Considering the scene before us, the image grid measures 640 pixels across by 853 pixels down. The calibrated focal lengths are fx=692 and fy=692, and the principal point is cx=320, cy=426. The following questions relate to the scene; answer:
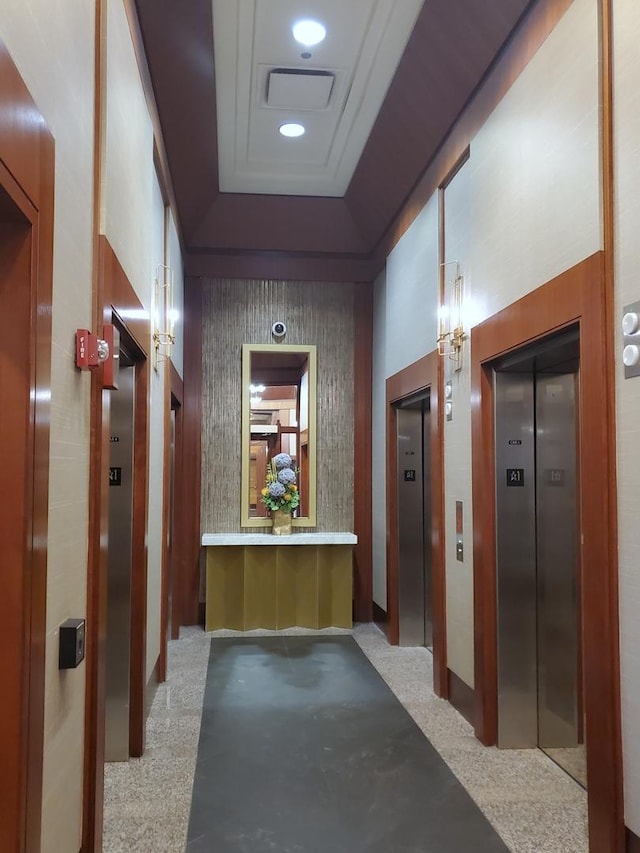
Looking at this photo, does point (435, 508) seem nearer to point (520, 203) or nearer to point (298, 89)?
point (520, 203)

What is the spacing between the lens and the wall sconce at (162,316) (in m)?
4.24

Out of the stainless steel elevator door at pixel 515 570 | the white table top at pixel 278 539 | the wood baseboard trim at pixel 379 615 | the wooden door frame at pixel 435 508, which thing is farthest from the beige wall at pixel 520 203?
the white table top at pixel 278 539

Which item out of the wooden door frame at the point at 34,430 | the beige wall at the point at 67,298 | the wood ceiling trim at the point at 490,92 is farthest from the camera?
the wood ceiling trim at the point at 490,92

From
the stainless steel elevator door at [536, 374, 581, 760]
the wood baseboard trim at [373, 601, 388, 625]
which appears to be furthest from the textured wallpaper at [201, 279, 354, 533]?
the stainless steel elevator door at [536, 374, 581, 760]

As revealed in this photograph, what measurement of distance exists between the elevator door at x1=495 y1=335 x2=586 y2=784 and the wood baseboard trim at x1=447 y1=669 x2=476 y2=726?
313 mm

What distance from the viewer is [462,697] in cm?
430

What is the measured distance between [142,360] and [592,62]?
247cm

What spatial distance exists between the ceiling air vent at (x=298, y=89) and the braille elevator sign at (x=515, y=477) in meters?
2.82

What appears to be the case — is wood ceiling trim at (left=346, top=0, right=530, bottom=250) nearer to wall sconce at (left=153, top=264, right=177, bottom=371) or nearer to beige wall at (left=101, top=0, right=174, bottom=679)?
beige wall at (left=101, top=0, right=174, bottom=679)

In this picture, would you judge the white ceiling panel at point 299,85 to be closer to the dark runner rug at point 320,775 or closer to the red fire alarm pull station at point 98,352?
the red fire alarm pull station at point 98,352

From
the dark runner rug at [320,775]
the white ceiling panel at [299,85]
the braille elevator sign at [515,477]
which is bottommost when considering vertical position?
the dark runner rug at [320,775]

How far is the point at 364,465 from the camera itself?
7090 mm

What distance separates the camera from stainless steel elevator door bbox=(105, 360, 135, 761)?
11.6 ft

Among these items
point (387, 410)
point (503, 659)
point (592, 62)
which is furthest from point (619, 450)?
point (387, 410)
